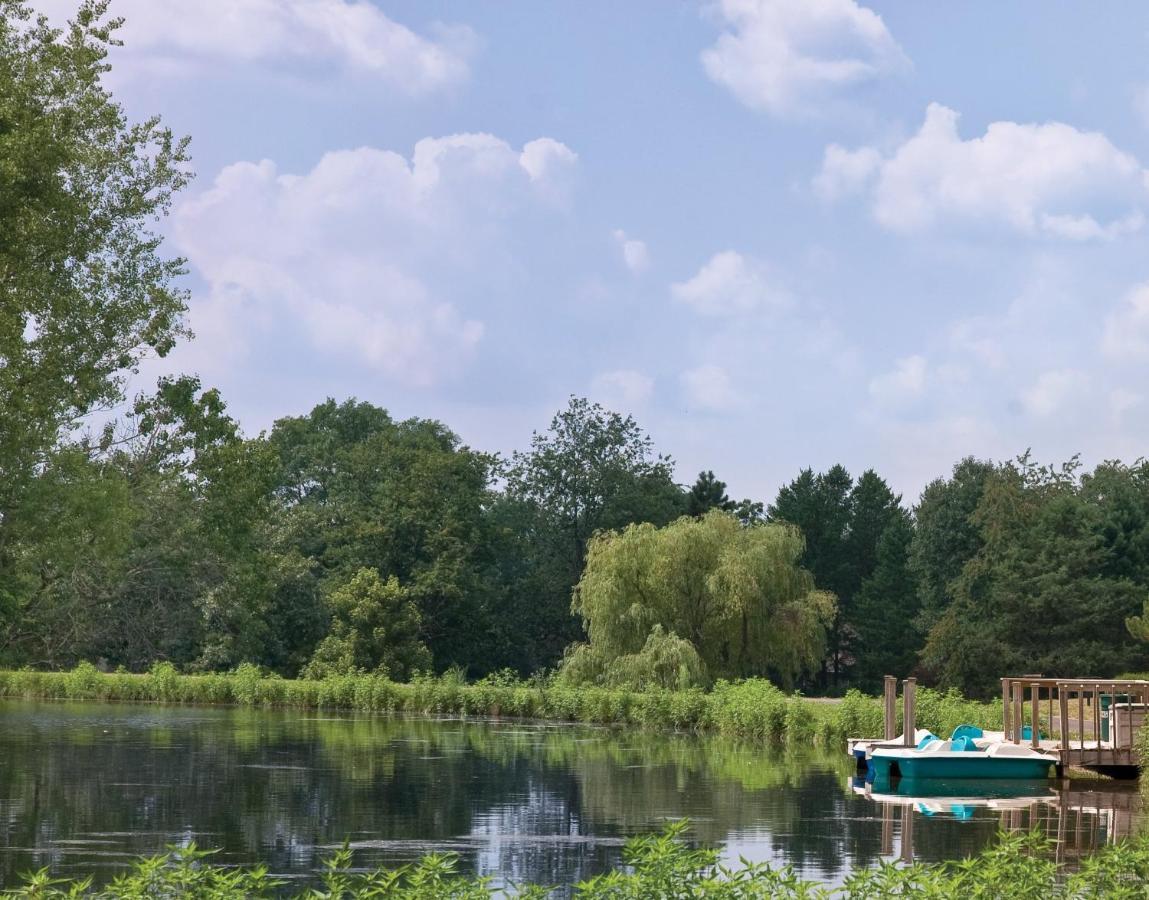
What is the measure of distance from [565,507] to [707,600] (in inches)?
1099

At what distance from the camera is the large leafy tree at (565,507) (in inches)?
2955

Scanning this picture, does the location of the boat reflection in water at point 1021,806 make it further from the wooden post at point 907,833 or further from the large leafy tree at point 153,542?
the large leafy tree at point 153,542

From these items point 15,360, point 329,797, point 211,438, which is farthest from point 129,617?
point 329,797

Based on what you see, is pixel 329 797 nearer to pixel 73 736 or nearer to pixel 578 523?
pixel 73 736

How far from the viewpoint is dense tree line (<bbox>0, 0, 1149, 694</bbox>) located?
95.7ft

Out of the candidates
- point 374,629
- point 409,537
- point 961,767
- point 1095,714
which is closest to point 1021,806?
point 961,767

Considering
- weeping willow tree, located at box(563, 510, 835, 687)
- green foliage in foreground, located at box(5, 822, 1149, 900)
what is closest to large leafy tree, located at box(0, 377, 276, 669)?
weeping willow tree, located at box(563, 510, 835, 687)

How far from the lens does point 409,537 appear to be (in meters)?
70.2

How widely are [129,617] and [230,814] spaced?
131 feet

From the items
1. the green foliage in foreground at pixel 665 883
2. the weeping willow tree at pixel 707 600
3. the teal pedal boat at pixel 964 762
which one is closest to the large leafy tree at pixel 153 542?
the weeping willow tree at pixel 707 600

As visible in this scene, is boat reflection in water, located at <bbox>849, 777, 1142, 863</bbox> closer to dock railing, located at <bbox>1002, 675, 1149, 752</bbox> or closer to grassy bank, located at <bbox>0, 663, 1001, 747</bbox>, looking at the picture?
dock railing, located at <bbox>1002, 675, 1149, 752</bbox>

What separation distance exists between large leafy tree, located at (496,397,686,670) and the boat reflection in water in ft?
155

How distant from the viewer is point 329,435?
8312cm

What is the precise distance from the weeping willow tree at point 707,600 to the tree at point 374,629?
12043mm
